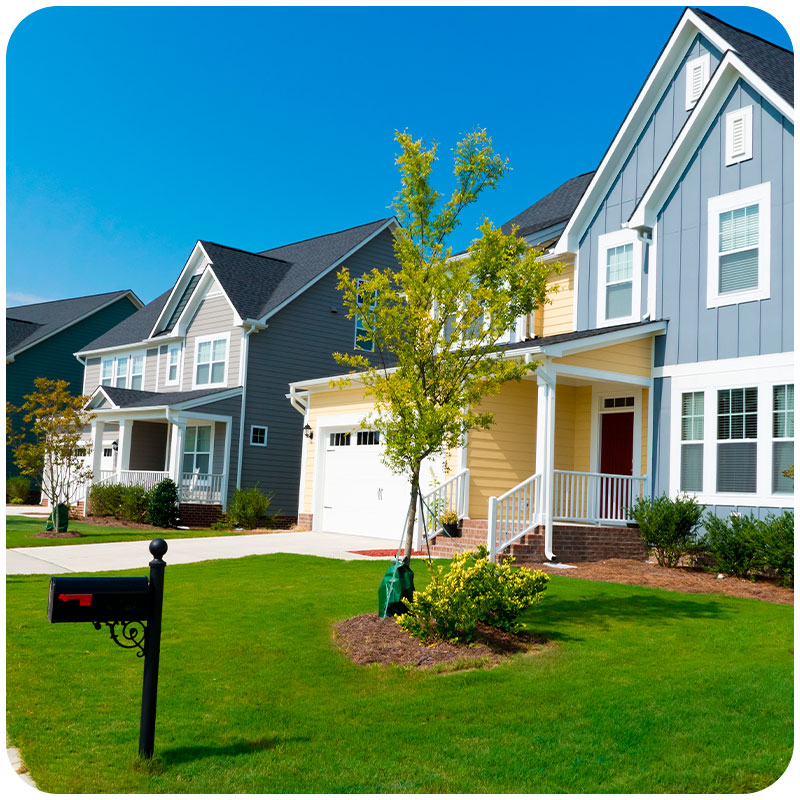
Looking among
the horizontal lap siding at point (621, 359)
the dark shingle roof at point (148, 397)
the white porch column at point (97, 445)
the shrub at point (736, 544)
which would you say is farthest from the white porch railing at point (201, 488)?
the shrub at point (736, 544)

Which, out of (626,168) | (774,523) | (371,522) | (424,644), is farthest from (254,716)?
(626,168)

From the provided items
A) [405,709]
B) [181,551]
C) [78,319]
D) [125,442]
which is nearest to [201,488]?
[125,442]

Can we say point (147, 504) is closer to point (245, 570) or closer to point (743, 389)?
point (245, 570)

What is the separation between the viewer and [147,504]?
74.4 feet

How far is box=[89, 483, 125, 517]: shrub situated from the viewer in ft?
→ 77.9

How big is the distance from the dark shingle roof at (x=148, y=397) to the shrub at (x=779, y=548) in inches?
630

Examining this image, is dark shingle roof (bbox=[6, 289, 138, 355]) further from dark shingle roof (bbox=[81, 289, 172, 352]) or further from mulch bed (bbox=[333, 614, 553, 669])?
mulch bed (bbox=[333, 614, 553, 669])

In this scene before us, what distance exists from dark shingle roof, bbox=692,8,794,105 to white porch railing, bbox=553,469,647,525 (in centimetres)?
663

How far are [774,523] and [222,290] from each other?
17705mm

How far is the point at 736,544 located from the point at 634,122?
27.6 feet

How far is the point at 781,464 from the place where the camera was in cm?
1266

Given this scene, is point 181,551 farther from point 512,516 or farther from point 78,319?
point 78,319

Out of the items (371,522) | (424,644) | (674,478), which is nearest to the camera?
(424,644)

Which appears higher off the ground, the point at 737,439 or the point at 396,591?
the point at 737,439
